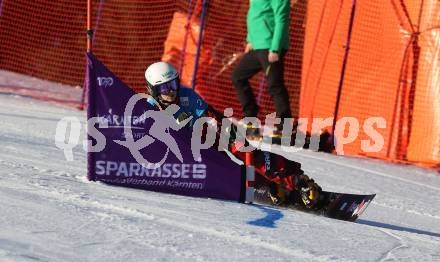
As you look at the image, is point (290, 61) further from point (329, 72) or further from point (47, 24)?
point (47, 24)

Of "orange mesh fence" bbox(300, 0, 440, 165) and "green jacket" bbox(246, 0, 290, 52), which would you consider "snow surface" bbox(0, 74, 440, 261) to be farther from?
"orange mesh fence" bbox(300, 0, 440, 165)

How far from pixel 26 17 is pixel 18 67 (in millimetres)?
836

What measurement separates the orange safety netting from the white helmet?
5.07 meters

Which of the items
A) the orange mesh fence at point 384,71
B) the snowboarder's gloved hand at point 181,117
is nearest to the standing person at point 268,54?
the orange mesh fence at point 384,71

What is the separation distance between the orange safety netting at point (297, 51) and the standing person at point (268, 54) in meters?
1.40

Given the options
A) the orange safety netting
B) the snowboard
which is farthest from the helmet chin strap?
the orange safety netting

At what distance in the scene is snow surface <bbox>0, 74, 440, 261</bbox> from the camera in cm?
473

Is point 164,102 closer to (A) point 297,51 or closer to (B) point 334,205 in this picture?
(B) point 334,205

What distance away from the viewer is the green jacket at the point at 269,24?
10.5 meters

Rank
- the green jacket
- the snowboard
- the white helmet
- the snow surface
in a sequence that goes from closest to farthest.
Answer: the snow surface < the white helmet < the snowboard < the green jacket

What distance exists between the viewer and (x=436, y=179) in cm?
1060

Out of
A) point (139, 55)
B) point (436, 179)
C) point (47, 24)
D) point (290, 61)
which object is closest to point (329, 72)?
point (290, 61)

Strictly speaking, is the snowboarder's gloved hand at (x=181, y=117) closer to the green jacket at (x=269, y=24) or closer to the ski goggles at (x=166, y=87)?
the ski goggles at (x=166, y=87)

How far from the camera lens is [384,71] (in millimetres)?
11484
